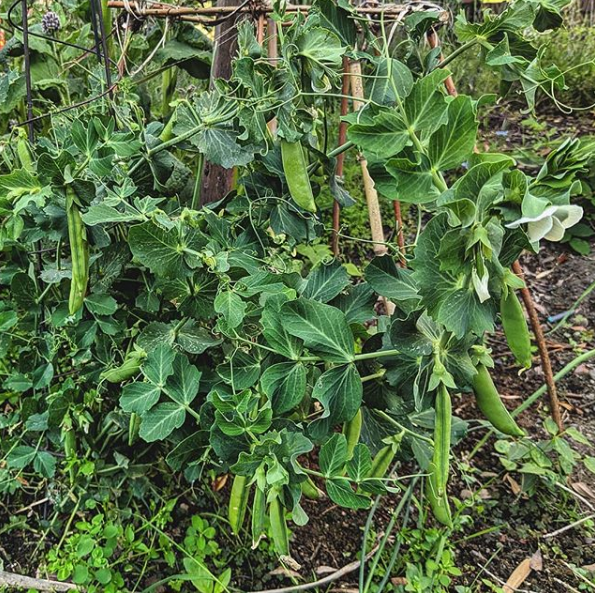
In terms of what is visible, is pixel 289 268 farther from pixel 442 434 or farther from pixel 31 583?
pixel 31 583

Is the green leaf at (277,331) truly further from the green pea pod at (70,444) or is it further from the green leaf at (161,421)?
the green pea pod at (70,444)

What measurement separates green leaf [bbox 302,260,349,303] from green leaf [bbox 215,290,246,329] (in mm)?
166

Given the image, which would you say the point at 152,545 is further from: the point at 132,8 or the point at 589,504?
the point at 132,8

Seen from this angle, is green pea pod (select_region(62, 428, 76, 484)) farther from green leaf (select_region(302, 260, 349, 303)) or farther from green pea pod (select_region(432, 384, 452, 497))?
green pea pod (select_region(432, 384, 452, 497))

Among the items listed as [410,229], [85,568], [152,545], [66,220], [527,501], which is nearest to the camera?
[66,220]

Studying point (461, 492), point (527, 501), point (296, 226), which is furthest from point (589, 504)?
point (296, 226)

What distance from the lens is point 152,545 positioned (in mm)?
1150

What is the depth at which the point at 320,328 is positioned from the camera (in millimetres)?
764

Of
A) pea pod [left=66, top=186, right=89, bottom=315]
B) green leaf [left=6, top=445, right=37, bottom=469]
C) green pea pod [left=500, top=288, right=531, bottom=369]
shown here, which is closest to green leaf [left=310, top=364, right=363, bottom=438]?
green pea pod [left=500, top=288, right=531, bottom=369]

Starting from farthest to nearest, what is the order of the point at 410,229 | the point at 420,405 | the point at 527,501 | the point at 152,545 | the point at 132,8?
the point at 410,229, the point at 527,501, the point at 132,8, the point at 152,545, the point at 420,405

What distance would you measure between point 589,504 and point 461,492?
30 centimetres

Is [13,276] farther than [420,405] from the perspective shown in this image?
Yes

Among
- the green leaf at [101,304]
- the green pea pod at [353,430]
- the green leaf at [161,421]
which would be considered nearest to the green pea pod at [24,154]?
the green leaf at [101,304]

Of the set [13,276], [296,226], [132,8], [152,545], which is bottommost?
[152,545]
